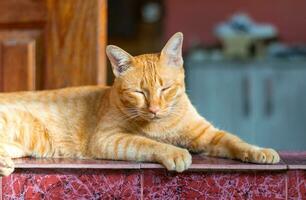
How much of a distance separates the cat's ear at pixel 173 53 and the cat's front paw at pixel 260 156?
416 millimetres

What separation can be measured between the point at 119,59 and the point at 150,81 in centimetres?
16

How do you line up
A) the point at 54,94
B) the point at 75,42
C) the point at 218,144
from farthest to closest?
the point at 75,42 < the point at 54,94 < the point at 218,144

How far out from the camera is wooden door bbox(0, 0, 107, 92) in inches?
109

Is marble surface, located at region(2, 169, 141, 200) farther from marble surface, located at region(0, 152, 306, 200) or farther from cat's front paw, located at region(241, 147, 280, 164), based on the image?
cat's front paw, located at region(241, 147, 280, 164)

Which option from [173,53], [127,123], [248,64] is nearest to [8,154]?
[127,123]

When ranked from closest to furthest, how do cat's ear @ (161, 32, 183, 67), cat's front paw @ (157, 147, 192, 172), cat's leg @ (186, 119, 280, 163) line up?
1. cat's front paw @ (157, 147, 192, 172)
2. cat's leg @ (186, 119, 280, 163)
3. cat's ear @ (161, 32, 183, 67)

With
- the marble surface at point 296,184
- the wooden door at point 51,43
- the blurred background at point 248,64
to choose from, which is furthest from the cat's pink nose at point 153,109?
the blurred background at point 248,64

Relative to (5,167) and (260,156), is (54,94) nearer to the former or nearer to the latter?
(5,167)

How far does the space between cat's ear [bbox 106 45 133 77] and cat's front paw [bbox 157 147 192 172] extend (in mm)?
390

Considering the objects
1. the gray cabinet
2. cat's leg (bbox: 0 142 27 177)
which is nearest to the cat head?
cat's leg (bbox: 0 142 27 177)

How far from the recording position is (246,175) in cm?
196

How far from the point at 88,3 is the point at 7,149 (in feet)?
2.81

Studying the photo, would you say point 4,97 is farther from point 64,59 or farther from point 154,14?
point 154,14

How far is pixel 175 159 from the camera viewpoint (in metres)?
1.95
